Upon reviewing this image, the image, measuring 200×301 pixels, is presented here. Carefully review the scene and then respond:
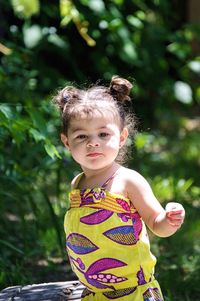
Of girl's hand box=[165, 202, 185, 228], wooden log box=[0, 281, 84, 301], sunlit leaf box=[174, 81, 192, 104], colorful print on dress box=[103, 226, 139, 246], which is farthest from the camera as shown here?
sunlit leaf box=[174, 81, 192, 104]

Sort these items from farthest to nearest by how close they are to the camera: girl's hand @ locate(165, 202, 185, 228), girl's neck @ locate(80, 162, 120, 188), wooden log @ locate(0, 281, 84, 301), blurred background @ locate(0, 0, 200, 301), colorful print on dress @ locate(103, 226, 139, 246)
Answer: blurred background @ locate(0, 0, 200, 301) → wooden log @ locate(0, 281, 84, 301) → girl's neck @ locate(80, 162, 120, 188) → colorful print on dress @ locate(103, 226, 139, 246) → girl's hand @ locate(165, 202, 185, 228)

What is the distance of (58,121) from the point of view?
13.6ft

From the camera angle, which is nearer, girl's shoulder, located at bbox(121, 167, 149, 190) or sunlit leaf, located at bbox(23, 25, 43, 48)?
girl's shoulder, located at bbox(121, 167, 149, 190)

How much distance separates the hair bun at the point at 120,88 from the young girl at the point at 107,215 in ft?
0.27

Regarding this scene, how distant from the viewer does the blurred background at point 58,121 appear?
12.3 feet

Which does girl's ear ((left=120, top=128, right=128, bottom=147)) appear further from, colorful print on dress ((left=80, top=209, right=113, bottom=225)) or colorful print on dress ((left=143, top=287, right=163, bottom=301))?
colorful print on dress ((left=143, top=287, right=163, bottom=301))

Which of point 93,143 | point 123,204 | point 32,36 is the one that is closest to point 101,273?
point 123,204

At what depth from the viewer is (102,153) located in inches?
101

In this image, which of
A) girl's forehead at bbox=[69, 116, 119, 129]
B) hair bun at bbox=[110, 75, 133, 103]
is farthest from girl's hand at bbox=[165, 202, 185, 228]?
hair bun at bbox=[110, 75, 133, 103]

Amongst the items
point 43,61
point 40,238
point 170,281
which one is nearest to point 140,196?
point 170,281

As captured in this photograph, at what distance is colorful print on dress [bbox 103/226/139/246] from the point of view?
98.3 inches

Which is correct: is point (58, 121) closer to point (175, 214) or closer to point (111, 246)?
point (111, 246)

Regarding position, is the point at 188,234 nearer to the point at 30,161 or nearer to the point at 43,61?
the point at 30,161

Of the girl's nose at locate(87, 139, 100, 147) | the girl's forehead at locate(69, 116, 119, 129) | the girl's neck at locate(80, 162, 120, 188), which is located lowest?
the girl's neck at locate(80, 162, 120, 188)
